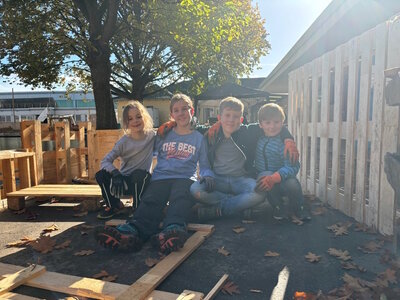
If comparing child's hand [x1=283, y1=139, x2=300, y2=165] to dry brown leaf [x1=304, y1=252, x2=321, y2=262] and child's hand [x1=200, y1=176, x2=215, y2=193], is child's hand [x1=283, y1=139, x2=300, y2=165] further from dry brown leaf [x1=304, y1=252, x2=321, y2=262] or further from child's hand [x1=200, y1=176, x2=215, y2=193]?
dry brown leaf [x1=304, y1=252, x2=321, y2=262]

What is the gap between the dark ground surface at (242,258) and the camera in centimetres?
234

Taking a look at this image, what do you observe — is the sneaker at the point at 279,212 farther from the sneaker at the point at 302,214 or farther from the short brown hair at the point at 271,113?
the short brown hair at the point at 271,113

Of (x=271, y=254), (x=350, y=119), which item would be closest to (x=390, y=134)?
(x=350, y=119)

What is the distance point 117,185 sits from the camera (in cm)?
375

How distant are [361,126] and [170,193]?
2.22 m

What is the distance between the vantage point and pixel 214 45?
11281mm

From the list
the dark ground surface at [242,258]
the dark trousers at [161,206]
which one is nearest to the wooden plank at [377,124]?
the dark ground surface at [242,258]

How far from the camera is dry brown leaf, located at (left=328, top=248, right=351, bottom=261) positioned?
271cm

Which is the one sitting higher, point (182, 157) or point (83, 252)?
point (182, 157)

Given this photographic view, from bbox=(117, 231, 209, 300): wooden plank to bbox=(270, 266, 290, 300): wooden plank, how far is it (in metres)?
0.79

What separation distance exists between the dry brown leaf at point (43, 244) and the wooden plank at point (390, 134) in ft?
10.6

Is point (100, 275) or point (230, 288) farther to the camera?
point (100, 275)

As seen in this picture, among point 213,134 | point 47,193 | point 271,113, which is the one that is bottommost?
point 47,193

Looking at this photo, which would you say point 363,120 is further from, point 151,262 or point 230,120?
point 151,262
